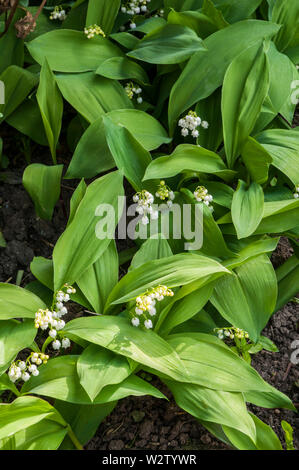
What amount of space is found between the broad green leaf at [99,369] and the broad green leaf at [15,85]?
3.70 feet

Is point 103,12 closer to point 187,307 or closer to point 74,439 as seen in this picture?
point 187,307

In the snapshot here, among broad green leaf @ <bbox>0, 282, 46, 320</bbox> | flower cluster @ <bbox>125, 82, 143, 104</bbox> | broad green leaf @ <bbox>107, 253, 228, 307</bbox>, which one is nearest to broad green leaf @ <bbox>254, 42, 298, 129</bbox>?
flower cluster @ <bbox>125, 82, 143, 104</bbox>

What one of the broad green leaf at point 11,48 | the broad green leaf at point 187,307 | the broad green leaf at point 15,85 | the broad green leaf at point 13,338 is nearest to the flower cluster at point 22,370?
the broad green leaf at point 13,338

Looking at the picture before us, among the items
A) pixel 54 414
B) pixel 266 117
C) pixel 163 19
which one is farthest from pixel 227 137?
pixel 54 414

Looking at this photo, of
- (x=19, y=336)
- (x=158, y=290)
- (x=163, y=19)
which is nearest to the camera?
(x=158, y=290)

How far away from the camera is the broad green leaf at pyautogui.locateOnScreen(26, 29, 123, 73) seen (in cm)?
A: 226

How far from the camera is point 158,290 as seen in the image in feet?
5.27

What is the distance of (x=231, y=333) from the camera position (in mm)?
1913

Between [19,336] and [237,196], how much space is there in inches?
34.8

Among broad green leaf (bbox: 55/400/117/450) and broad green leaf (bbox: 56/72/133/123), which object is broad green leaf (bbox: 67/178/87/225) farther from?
broad green leaf (bbox: 55/400/117/450)

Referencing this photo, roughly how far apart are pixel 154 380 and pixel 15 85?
1.31m

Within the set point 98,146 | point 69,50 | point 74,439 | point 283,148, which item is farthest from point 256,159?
point 74,439

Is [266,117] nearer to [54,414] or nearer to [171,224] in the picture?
[171,224]
